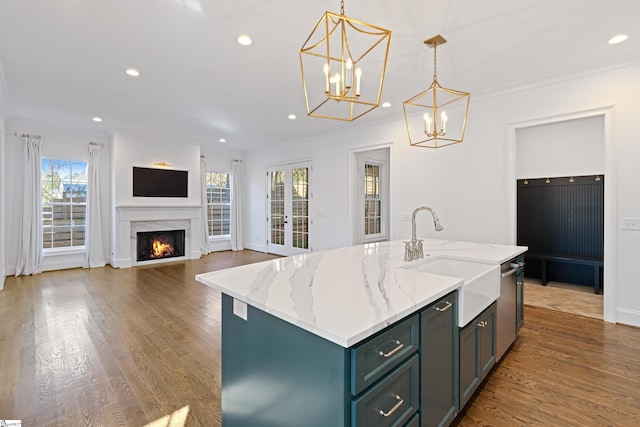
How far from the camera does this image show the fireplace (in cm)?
652

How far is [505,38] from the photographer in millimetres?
2783

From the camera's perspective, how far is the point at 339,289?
58.0 inches

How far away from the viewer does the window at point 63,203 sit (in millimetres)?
5805

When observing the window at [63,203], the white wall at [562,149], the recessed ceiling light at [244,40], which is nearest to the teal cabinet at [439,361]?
the recessed ceiling light at [244,40]

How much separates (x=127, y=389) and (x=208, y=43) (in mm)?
2916

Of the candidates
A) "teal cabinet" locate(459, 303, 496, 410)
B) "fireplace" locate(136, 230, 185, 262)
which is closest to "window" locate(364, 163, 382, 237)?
"fireplace" locate(136, 230, 185, 262)

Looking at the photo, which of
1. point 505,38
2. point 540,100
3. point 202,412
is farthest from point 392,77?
point 202,412

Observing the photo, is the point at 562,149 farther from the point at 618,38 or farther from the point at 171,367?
the point at 171,367

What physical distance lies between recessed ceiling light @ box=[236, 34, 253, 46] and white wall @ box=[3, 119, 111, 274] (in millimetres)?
4960

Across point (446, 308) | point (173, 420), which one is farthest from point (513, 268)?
point (173, 420)

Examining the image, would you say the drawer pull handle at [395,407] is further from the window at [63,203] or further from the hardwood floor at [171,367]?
the window at [63,203]

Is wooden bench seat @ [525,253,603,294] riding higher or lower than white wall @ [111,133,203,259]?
lower

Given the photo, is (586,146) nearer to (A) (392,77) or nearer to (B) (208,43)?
(A) (392,77)

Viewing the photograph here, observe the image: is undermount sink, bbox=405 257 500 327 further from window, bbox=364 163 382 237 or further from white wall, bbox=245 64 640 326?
window, bbox=364 163 382 237
